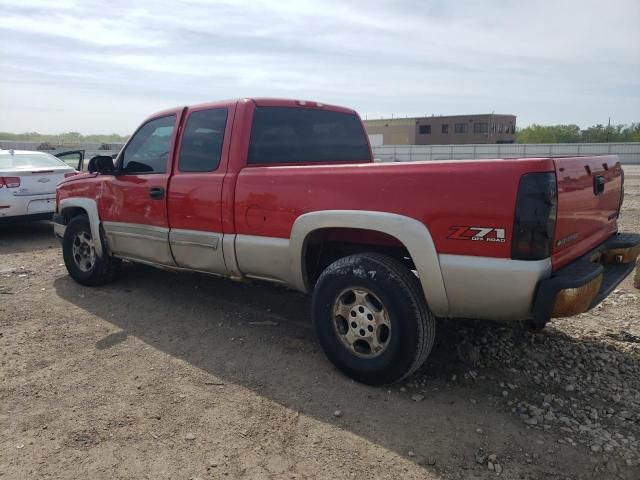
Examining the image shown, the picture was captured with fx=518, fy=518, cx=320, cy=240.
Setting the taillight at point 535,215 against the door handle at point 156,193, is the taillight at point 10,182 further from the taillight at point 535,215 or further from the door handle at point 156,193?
the taillight at point 535,215

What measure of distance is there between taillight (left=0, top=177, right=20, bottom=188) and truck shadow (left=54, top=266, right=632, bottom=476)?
335cm

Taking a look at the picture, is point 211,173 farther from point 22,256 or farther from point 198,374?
point 22,256

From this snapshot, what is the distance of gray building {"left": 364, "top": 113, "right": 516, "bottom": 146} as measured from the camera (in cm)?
6506

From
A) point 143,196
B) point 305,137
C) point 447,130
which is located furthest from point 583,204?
point 447,130

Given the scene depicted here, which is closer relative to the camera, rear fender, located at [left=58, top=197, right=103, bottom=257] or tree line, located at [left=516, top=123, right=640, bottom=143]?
rear fender, located at [left=58, top=197, right=103, bottom=257]

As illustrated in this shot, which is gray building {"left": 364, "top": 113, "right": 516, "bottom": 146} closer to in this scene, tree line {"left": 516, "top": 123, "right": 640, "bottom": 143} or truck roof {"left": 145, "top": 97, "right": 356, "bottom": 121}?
tree line {"left": 516, "top": 123, "right": 640, "bottom": 143}

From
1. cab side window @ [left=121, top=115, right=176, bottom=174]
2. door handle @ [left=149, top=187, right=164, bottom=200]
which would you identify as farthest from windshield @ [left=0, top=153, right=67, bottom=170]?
door handle @ [left=149, top=187, right=164, bottom=200]

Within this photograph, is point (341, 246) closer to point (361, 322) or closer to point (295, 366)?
point (361, 322)

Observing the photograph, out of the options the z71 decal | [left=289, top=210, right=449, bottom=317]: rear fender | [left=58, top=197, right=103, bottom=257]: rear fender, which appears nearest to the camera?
the z71 decal

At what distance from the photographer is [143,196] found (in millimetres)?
4754

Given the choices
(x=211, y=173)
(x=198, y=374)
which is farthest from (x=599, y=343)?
(x=211, y=173)

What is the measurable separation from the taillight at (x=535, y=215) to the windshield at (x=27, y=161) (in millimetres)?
8476

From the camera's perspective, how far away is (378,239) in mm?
3531

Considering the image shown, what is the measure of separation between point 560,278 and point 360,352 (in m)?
1.31
